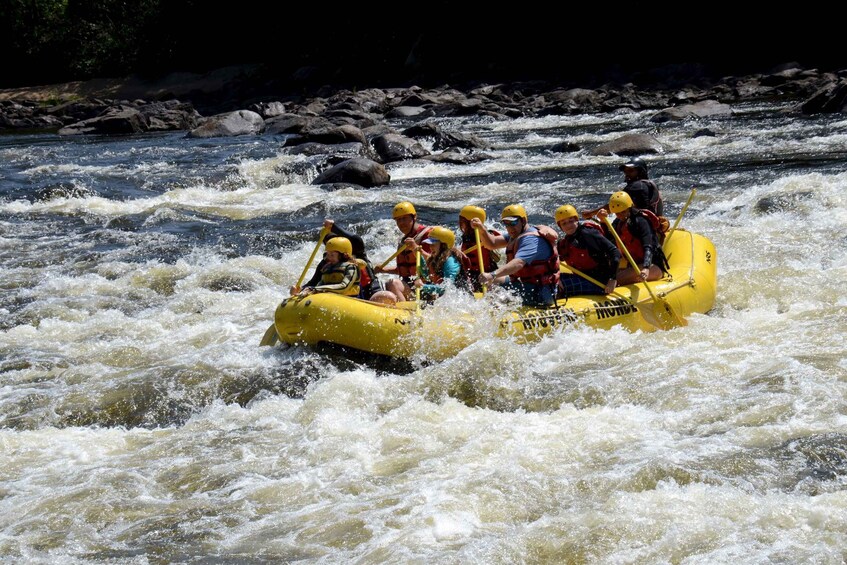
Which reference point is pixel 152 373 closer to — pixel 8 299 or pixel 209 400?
pixel 209 400

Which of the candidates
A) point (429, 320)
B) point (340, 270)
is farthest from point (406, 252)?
point (429, 320)

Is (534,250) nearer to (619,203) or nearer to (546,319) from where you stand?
(546,319)

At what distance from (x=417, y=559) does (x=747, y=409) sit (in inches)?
97.9

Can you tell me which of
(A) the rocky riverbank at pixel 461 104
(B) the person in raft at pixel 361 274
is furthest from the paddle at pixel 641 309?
(A) the rocky riverbank at pixel 461 104

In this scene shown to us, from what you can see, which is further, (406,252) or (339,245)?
(406,252)

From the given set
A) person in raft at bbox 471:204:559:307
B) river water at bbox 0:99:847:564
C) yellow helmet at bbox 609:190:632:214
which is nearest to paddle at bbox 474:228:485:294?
person in raft at bbox 471:204:559:307

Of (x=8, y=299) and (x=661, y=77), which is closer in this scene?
(x=8, y=299)

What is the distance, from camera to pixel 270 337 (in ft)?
26.2

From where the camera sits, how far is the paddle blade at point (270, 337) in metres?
7.93

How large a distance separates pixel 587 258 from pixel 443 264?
3.77ft

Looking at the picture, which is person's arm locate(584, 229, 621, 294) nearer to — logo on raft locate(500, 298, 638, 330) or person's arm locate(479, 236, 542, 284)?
logo on raft locate(500, 298, 638, 330)

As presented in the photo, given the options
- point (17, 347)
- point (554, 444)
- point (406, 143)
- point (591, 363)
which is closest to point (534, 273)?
point (591, 363)

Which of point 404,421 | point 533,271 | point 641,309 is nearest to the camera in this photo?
point 404,421

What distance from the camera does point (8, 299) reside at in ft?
31.9
